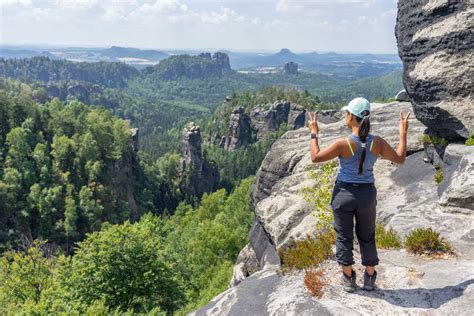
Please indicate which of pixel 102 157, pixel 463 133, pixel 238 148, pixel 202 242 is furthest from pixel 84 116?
pixel 463 133

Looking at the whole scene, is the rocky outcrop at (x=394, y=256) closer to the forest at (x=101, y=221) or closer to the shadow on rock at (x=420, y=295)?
the shadow on rock at (x=420, y=295)

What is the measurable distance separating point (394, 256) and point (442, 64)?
23.8ft

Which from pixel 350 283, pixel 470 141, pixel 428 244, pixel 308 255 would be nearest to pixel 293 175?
pixel 470 141

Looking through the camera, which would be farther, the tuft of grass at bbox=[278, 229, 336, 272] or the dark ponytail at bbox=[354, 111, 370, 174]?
the tuft of grass at bbox=[278, 229, 336, 272]

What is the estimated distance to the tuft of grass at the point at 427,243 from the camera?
897 cm

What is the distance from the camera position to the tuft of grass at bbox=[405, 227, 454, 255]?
8.97 metres

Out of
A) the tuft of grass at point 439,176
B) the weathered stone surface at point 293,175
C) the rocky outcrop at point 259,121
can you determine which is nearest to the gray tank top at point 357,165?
the weathered stone surface at point 293,175

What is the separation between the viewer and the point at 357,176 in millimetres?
7352

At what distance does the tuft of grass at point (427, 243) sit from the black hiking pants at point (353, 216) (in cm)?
195

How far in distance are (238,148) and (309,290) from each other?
164m

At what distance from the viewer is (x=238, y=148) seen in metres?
172

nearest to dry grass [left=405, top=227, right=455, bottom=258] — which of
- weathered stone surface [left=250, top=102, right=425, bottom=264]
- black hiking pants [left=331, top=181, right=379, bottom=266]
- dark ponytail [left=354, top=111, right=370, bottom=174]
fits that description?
black hiking pants [left=331, top=181, right=379, bottom=266]

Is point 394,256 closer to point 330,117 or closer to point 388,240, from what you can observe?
point 388,240

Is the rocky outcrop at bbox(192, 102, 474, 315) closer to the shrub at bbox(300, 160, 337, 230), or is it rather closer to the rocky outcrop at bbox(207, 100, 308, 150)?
the shrub at bbox(300, 160, 337, 230)
